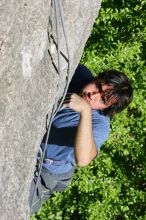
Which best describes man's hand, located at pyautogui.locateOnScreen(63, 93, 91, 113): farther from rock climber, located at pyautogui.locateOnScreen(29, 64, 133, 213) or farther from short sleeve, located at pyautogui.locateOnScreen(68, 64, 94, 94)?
short sleeve, located at pyautogui.locateOnScreen(68, 64, 94, 94)

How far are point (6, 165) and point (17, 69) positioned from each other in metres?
0.57

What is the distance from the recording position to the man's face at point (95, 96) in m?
4.24

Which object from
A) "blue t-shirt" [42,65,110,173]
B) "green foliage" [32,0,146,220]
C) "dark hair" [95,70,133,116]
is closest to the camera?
"blue t-shirt" [42,65,110,173]

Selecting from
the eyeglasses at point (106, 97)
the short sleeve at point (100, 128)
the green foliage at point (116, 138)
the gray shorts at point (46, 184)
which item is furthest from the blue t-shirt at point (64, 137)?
the green foliage at point (116, 138)

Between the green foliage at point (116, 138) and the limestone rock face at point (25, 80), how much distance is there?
4.08 m

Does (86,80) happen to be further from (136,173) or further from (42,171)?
(136,173)

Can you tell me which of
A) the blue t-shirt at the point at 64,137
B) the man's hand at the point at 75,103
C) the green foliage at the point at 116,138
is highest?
the man's hand at the point at 75,103

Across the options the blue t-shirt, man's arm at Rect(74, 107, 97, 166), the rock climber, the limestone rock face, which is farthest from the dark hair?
the limestone rock face

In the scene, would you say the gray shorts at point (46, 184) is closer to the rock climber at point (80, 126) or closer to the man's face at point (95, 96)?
the rock climber at point (80, 126)

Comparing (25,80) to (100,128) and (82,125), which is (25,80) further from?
(100,128)

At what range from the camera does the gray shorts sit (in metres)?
4.28

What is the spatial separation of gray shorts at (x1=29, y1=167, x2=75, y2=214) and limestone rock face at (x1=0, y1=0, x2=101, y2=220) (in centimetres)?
57

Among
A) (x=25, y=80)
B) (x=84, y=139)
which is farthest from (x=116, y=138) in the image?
(x=25, y=80)

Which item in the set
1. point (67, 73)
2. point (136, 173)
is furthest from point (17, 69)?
point (136, 173)
